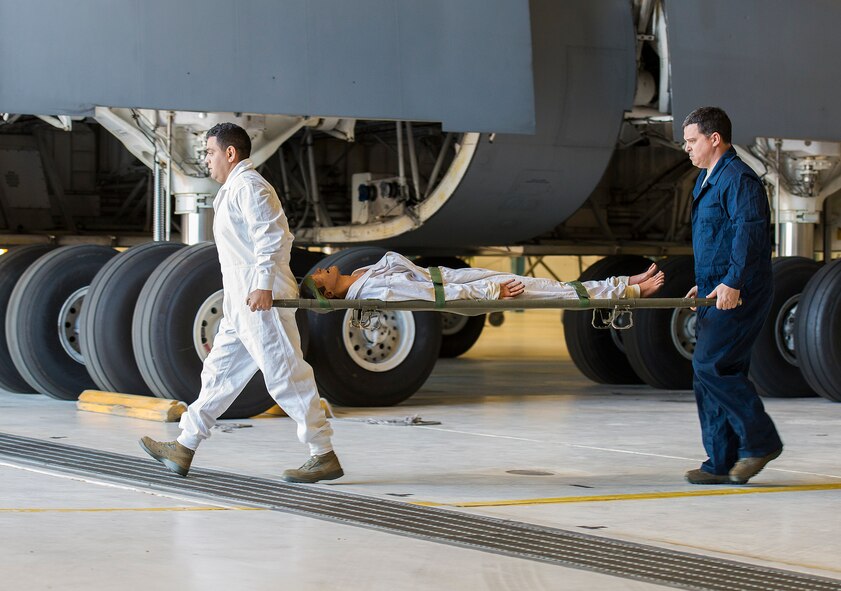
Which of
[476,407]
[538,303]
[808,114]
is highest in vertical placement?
[808,114]

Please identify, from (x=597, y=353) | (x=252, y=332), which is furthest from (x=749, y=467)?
(x=597, y=353)

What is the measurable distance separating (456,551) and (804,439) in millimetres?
4322

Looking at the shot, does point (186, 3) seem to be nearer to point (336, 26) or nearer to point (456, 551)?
point (336, 26)

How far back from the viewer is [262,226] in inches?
247

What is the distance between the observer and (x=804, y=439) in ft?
28.4

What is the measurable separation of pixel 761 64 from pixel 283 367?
258 inches

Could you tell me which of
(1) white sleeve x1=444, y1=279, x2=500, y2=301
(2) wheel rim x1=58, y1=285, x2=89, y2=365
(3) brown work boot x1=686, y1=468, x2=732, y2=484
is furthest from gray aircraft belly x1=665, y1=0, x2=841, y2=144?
(3) brown work boot x1=686, y1=468, x2=732, y2=484

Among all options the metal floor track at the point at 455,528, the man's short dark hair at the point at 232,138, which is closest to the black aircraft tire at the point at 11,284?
the metal floor track at the point at 455,528

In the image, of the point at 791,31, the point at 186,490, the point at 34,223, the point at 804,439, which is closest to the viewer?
the point at 186,490

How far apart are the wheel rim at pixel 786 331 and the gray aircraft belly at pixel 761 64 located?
4.53 feet

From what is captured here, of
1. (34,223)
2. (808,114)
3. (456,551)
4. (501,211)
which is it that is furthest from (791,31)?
(456,551)

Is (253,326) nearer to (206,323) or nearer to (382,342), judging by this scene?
(206,323)

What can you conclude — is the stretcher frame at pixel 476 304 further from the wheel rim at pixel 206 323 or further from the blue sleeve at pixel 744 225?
the wheel rim at pixel 206 323

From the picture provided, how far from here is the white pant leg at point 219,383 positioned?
6.44m
